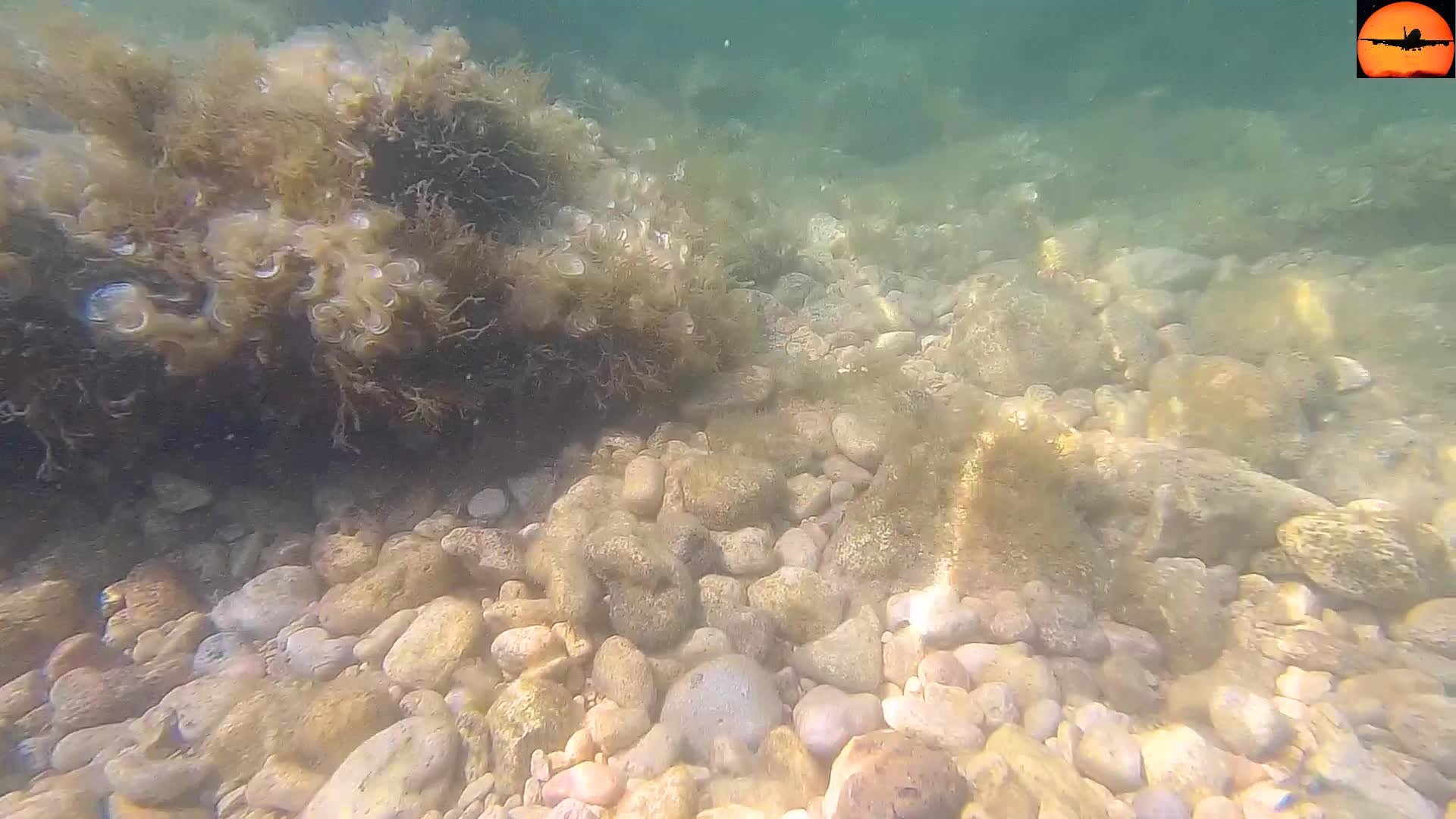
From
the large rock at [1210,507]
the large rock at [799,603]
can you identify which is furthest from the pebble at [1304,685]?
the large rock at [799,603]

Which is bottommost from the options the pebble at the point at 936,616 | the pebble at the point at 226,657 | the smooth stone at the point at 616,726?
the pebble at the point at 936,616

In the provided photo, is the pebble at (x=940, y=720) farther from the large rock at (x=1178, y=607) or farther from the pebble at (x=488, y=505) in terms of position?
the pebble at (x=488, y=505)

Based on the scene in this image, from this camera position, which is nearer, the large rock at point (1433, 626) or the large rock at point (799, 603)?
the large rock at point (1433, 626)

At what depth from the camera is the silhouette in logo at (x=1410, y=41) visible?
24.8ft

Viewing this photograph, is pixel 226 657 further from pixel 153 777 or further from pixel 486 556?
pixel 486 556

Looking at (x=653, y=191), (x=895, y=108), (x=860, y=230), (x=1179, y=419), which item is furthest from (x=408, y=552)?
(x=895, y=108)

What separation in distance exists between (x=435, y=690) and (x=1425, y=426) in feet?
23.0

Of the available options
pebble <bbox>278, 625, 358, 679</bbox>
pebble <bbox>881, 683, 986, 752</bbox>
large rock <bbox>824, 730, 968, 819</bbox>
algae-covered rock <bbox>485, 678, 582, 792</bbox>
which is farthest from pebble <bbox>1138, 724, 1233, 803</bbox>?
pebble <bbox>278, 625, 358, 679</bbox>

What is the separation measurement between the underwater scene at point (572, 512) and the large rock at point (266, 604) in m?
0.03

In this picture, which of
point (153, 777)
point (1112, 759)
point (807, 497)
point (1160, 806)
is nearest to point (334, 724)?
point (153, 777)

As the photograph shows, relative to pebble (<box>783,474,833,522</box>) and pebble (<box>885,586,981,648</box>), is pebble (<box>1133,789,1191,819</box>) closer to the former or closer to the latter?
pebble (<box>885,586,981,648</box>)

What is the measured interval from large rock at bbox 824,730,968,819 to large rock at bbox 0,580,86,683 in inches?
157

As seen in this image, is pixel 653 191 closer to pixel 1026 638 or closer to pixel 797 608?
pixel 797 608

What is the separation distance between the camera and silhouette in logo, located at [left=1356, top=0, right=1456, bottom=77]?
7.25 metres
